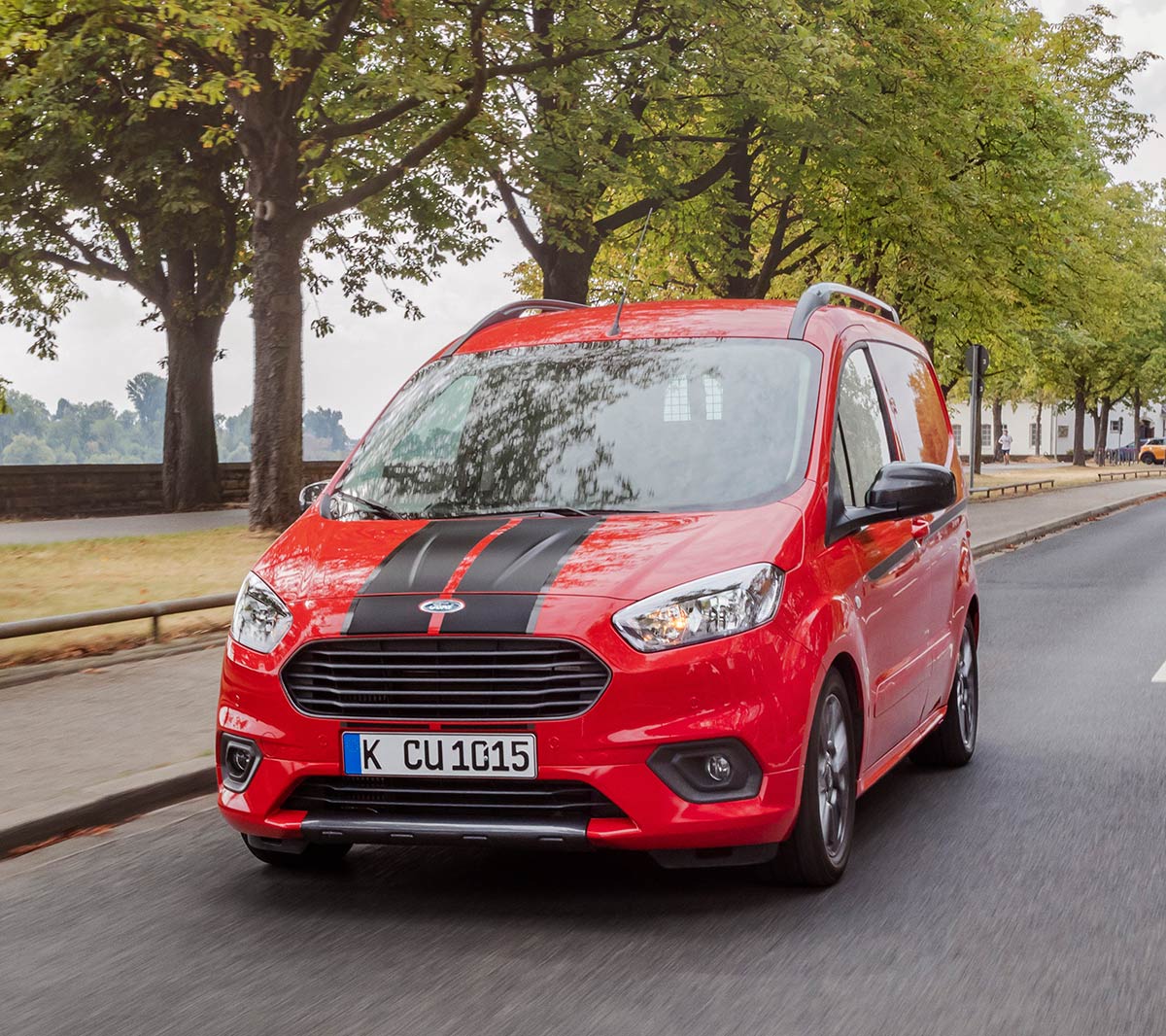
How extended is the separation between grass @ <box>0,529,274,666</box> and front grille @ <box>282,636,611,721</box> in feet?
21.0

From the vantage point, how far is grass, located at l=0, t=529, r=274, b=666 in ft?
38.1

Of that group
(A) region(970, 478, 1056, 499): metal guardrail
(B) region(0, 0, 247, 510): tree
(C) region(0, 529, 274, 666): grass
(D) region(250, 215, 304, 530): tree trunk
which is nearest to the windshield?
(C) region(0, 529, 274, 666): grass

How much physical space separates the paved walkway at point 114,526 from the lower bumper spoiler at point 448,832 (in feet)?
56.3

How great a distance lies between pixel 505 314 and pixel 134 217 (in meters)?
23.5

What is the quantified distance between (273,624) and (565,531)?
3.00 ft

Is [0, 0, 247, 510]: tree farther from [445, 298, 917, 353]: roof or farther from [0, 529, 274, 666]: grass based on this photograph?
[445, 298, 917, 353]: roof

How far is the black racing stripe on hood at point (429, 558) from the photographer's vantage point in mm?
4957

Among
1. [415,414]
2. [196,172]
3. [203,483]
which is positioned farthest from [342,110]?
[415,414]

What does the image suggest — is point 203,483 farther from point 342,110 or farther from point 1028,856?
point 1028,856

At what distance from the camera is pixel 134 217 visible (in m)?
28.9

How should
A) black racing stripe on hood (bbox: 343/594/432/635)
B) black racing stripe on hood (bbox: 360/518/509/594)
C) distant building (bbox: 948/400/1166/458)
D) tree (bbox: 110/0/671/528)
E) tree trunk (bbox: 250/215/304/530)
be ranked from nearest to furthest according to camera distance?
black racing stripe on hood (bbox: 343/594/432/635) < black racing stripe on hood (bbox: 360/518/509/594) < tree (bbox: 110/0/671/528) < tree trunk (bbox: 250/215/304/530) < distant building (bbox: 948/400/1166/458)

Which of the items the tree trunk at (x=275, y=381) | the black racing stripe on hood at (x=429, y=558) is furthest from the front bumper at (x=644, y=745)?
the tree trunk at (x=275, y=381)

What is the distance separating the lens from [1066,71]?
40969mm

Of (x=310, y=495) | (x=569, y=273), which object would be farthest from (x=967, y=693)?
(x=569, y=273)
